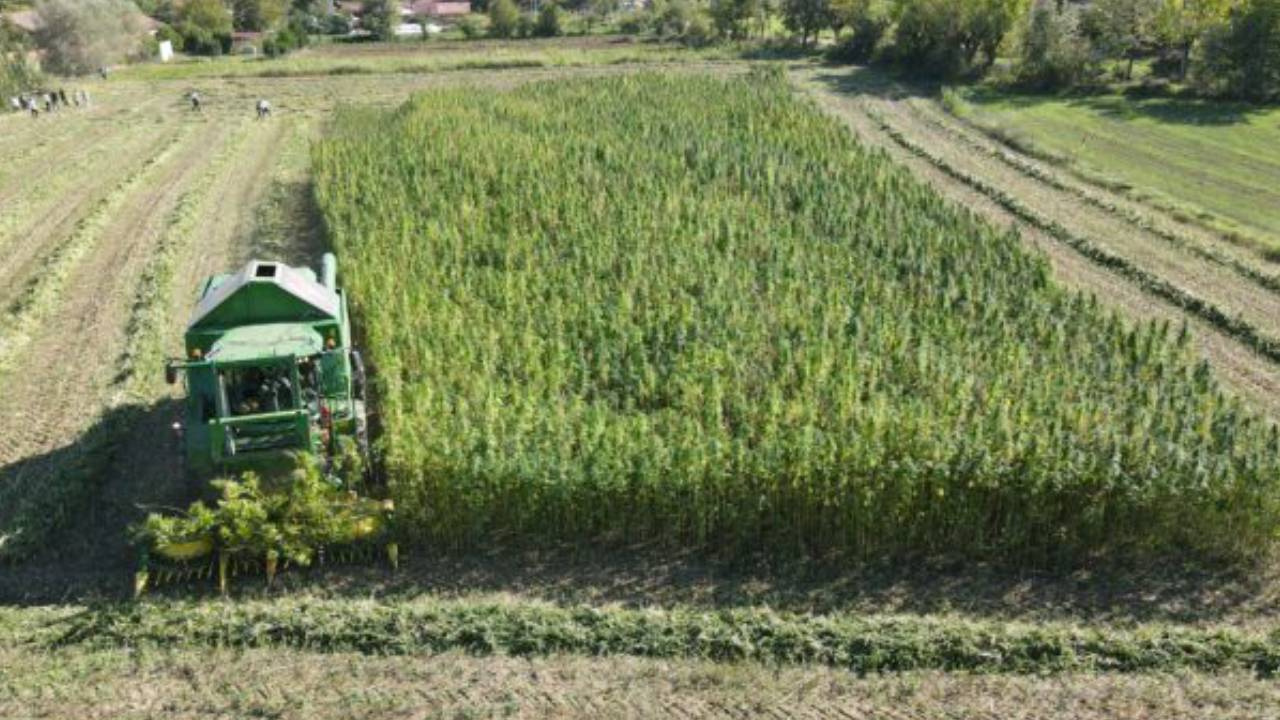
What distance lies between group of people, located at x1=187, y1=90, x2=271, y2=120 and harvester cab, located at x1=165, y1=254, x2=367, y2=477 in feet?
105

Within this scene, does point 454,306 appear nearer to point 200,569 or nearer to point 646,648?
point 200,569

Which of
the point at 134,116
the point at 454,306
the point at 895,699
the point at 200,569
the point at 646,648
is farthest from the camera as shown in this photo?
the point at 134,116

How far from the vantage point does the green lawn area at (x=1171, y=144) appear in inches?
1185

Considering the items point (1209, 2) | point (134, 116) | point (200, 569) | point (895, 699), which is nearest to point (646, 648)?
point (895, 699)

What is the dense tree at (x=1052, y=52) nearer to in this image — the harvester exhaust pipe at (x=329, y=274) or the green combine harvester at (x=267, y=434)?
the harvester exhaust pipe at (x=329, y=274)

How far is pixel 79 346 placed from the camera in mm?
20297

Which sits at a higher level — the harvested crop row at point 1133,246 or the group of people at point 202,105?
the group of people at point 202,105

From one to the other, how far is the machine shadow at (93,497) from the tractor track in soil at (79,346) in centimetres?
42

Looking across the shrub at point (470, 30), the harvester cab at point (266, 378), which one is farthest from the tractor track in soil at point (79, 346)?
the shrub at point (470, 30)

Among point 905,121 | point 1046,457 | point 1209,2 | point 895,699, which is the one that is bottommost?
point 895,699

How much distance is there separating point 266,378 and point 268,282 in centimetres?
155

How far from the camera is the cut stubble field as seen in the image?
433 inches

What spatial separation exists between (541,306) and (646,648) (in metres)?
9.74

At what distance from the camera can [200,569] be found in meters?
12.9
